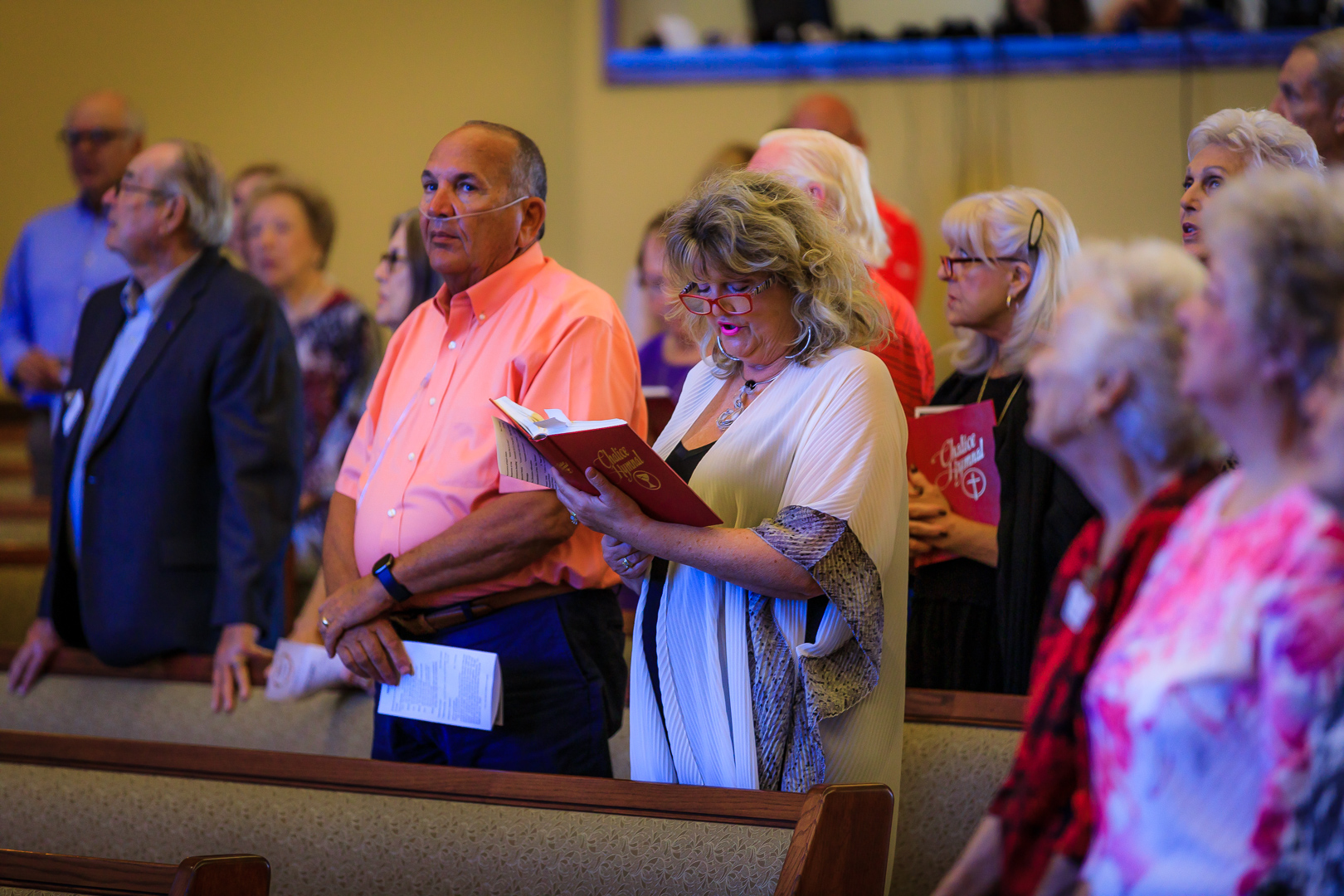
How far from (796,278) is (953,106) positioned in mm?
3718

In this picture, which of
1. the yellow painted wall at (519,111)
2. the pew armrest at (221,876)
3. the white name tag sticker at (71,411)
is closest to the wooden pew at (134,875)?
the pew armrest at (221,876)

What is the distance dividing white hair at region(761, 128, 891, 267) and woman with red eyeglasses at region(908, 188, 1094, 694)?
0.19 metres

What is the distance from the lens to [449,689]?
200 centimetres

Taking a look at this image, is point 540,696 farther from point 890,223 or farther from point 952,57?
Result: point 952,57

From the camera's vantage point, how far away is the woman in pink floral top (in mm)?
846

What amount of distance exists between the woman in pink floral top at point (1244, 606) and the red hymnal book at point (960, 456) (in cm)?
118

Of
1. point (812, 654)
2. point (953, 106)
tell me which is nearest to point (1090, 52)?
point (953, 106)

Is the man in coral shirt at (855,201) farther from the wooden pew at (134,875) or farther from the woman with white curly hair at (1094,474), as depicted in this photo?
the wooden pew at (134,875)

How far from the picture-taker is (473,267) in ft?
7.02

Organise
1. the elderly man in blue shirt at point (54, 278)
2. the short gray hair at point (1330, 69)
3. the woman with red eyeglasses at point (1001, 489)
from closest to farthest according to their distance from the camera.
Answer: the woman with red eyeglasses at point (1001, 489) < the short gray hair at point (1330, 69) < the elderly man in blue shirt at point (54, 278)

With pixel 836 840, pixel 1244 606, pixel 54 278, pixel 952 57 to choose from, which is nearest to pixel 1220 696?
pixel 1244 606

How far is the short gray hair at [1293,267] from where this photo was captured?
87 centimetres

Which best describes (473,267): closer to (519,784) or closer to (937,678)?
(519,784)

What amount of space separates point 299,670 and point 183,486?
568mm
